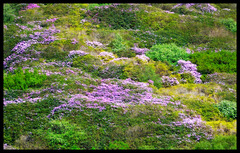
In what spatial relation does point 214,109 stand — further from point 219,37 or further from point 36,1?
point 36,1

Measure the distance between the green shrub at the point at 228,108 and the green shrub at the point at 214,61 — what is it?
3.67m

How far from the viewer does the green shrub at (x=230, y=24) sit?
828 inches

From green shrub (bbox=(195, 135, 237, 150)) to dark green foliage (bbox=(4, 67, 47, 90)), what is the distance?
7151 millimetres

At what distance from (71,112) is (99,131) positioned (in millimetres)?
1442

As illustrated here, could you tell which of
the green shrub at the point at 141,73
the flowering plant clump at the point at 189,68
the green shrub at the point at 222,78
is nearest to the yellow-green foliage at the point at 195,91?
the green shrub at the point at 222,78

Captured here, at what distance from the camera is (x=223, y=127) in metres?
10.8

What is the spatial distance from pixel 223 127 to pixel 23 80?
830 centimetres

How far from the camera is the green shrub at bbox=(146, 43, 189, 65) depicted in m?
16.5

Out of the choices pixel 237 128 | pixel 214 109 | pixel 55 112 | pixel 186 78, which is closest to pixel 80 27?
pixel 186 78

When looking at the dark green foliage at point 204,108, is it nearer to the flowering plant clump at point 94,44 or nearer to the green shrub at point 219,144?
the green shrub at point 219,144

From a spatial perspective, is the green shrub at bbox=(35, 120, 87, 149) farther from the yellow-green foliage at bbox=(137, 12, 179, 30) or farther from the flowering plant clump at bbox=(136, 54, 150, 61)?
the yellow-green foliage at bbox=(137, 12, 179, 30)

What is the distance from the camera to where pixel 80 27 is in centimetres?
1995

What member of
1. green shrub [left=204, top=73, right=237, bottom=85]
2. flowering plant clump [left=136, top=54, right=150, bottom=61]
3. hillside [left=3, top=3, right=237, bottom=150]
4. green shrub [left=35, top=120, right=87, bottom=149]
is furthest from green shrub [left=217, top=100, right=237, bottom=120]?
green shrub [left=35, top=120, right=87, bottom=149]

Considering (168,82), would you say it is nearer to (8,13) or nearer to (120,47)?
(120,47)
